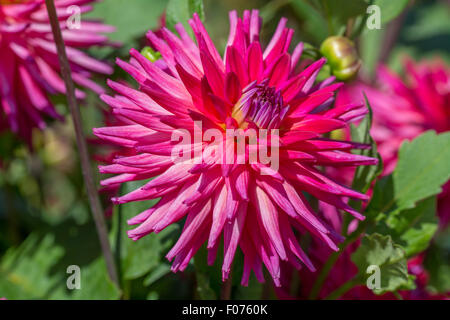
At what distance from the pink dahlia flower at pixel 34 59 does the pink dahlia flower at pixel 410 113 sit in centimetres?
49

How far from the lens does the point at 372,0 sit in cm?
66

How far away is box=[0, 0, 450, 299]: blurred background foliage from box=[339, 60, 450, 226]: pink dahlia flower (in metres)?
0.12

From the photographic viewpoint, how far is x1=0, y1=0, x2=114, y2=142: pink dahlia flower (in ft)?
2.28

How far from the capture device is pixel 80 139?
574 millimetres

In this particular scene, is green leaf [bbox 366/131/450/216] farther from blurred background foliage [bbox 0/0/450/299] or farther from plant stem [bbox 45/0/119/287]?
plant stem [bbox 45/0/119/287]

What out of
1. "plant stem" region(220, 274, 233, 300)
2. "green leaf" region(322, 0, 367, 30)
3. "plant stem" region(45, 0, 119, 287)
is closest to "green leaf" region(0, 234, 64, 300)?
"plant stem" region(45, 0, 119, 287)

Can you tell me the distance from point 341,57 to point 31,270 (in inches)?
22.3

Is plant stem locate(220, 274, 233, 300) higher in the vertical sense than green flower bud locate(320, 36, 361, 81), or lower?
lower

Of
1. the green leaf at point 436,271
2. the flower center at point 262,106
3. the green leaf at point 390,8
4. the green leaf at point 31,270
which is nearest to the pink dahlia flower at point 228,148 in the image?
the flower center at point 262,106

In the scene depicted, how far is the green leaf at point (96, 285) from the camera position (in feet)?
2.09

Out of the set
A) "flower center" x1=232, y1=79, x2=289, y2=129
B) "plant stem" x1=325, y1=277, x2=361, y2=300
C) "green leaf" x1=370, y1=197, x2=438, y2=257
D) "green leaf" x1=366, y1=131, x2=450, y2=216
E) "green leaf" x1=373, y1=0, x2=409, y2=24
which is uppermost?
"green leaf" x1=373, y1=0, x2=409, y2=24

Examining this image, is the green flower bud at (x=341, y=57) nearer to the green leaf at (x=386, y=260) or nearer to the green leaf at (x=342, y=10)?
the green leaf at (x=342, y=10)

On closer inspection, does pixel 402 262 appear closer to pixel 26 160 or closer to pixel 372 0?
pixel 372 0

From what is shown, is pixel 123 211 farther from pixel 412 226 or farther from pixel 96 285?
pixel 412 226
